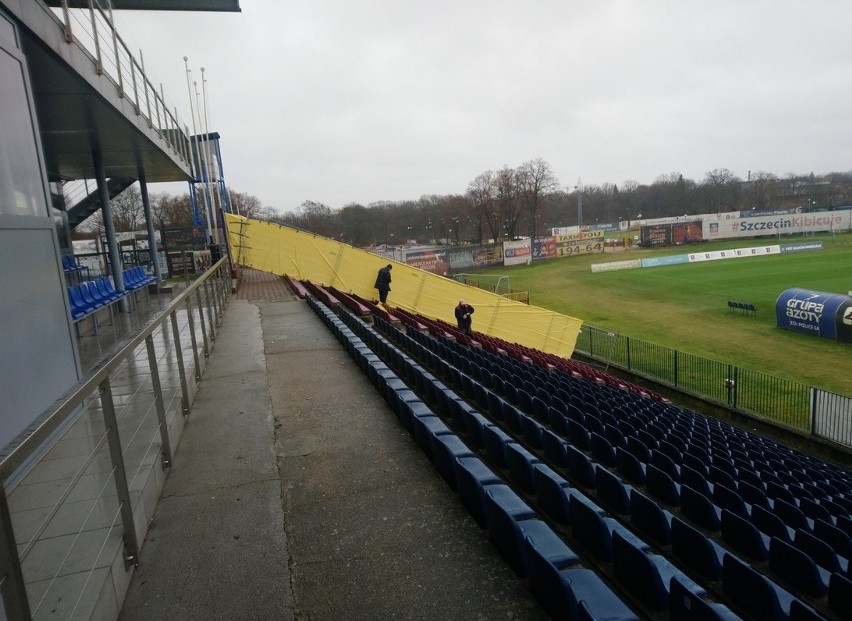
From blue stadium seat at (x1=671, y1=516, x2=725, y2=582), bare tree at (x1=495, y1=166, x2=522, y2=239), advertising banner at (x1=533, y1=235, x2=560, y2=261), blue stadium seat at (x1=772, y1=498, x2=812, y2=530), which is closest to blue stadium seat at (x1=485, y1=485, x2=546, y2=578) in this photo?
blue stadium seat at (x1=671, y1=516, x2=725, y2=582)

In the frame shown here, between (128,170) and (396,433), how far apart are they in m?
14.6

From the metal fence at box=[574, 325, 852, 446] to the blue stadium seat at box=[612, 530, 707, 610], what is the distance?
38.1 feet

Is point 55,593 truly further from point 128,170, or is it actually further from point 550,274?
point 550,274

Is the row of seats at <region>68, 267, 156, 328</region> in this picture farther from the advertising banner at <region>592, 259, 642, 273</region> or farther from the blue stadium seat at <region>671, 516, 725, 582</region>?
the advertising banner at <region>592, 259, 642, 273</region>

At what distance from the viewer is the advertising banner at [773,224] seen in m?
62.6

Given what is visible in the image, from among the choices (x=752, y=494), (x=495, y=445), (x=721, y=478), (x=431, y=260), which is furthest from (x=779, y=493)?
(x=431, y=260)

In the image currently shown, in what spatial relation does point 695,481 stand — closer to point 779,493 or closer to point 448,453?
point 779,493

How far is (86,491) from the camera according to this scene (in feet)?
9.13

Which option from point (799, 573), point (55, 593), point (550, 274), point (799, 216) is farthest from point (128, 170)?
point (799, 216)

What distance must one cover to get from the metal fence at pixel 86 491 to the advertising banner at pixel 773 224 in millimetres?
70379

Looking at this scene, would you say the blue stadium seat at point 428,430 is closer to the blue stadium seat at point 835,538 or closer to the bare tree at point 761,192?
the blue stadium seat at point 835,538

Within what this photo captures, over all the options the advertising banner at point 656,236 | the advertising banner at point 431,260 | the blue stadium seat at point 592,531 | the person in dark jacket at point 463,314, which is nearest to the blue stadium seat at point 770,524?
the blue stadium seat at point 592,531

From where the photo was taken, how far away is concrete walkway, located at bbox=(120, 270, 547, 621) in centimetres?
292

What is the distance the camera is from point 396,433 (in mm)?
5340
